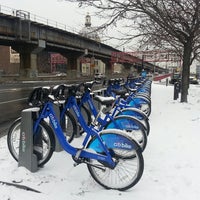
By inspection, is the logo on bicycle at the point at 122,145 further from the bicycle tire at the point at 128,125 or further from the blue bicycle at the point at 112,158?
the bicycle tire at the point at 128,125

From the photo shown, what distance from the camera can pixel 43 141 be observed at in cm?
470

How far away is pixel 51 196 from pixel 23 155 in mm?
904

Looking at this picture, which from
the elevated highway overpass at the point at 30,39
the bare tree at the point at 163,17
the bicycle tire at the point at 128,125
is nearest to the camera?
the bicycle tire at the point at 128,125

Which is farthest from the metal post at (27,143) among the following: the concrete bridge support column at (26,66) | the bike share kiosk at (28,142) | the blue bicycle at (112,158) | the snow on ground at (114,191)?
the concrete bridge support column at (26,66)

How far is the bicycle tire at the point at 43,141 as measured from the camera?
4438 millimetres

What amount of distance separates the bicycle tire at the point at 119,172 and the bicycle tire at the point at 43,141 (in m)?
0.67

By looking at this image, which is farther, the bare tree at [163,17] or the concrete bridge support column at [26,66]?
the concrete bridge support column at [26,66]

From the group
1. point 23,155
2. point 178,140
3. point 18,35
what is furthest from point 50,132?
point 18,35

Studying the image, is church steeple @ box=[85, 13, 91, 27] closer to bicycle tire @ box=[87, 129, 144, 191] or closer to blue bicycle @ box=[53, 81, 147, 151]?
blue bicycle @ box=[53, 81, 147, 151]

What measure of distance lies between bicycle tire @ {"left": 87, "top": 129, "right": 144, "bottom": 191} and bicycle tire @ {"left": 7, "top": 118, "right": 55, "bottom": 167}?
26.4 inches

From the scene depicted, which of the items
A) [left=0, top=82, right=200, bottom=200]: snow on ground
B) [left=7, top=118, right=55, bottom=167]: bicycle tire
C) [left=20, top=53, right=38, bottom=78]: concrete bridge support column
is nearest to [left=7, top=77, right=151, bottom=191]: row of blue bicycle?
[left=7, top=118, right=55, bottom=167]: bicycle tire

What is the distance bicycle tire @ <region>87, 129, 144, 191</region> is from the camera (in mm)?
3969

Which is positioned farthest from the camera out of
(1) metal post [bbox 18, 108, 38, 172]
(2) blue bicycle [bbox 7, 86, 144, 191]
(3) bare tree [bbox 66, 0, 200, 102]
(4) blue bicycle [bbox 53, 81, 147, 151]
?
(3) bare tree [bbox 66, 0, 200, 102]

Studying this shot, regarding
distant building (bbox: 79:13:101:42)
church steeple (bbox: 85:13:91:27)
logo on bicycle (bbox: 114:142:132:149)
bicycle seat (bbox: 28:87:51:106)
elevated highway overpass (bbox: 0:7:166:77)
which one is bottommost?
logo on bicycle (bbox: 114:142:132:149)
